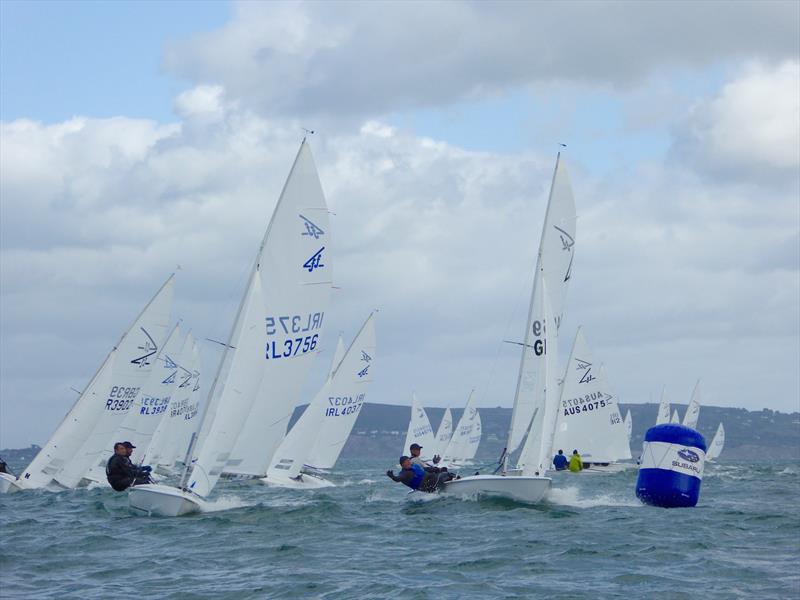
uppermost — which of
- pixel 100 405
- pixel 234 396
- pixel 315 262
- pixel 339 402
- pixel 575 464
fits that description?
pixel 315 262

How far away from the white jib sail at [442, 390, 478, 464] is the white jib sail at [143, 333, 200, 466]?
2226 centimetres

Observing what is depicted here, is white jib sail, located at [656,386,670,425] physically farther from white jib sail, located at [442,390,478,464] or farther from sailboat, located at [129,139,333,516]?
sailboat, located at [129,139,333,516]

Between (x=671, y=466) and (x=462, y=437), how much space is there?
4139 centimetres

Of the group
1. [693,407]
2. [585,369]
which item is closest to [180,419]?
[585,369]

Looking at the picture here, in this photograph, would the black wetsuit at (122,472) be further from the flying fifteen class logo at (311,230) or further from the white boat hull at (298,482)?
the white boat hull at (298,482)

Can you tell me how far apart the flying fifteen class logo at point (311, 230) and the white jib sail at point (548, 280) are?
5.17 metres

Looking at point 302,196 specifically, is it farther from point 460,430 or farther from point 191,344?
point 460,430

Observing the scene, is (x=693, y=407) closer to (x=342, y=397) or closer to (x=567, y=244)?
(x=342, y=397)

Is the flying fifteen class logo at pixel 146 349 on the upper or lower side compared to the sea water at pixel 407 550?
upper

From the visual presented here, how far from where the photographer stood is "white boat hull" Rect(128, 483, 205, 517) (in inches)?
656

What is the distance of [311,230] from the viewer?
1945 centimetres

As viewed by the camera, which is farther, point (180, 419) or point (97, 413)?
point (180, 419)

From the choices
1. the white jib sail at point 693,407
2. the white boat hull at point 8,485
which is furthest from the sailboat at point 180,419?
the white jib sail at point 693,407

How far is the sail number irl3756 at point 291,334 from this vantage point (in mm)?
19317
